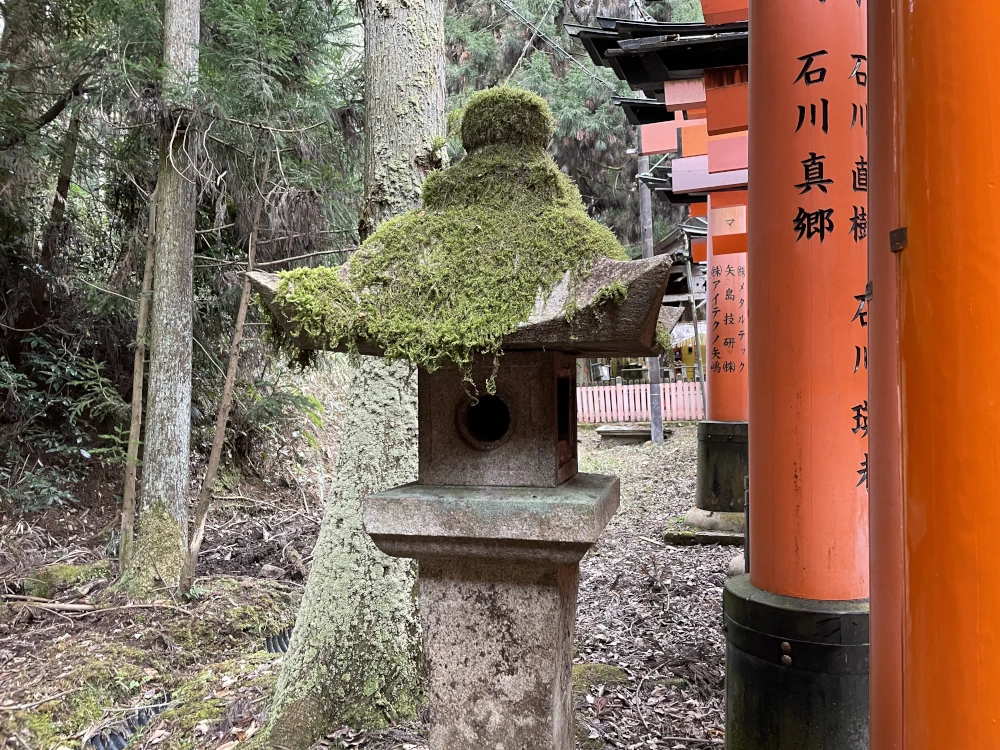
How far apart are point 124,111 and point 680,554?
6.64 meters

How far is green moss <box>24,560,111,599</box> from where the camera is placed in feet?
16.7

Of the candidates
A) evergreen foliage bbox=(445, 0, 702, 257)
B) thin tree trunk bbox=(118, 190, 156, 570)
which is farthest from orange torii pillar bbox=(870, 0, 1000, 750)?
evergreen foliage bbox=(445, 0, 702, 257)

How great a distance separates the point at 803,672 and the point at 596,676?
1.76m

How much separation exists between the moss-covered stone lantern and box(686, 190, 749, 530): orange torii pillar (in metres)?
5.23

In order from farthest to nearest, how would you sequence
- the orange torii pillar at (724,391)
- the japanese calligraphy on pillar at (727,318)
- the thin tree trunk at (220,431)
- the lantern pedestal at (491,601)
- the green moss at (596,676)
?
the japanese calligraphy on pillar at (727,318)
the orange torii pillar at (724,391)
the thin tree trunk at (220,431)
the green moss at (596,676)
the lantern pedestal at (491,601)

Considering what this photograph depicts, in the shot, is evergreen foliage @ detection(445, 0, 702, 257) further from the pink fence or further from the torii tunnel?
the torii tunnel

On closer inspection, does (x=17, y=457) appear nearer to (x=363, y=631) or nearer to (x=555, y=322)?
(x=363, y=631)

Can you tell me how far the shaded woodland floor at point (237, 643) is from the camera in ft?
11.8

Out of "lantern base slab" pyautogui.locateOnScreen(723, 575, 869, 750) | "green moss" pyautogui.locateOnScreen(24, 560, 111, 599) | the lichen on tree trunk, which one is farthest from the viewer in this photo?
"green moss" pyautogui.locateOnScreen(24, 560, 111, 599)

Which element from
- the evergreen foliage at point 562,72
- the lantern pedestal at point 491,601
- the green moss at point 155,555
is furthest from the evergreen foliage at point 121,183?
the evergreen foliage at point 562,72

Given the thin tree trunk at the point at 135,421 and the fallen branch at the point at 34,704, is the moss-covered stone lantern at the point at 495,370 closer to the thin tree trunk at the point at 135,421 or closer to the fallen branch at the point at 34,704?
the fallen branch at the point at 34,704

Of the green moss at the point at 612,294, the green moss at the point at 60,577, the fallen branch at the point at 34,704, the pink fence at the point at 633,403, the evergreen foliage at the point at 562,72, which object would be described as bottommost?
the fallen branch at the point at 34,704

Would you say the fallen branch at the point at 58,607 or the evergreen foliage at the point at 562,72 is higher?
the evergreen foliage at the point at 562,72

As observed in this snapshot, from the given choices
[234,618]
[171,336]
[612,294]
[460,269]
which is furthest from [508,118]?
[234,618]
